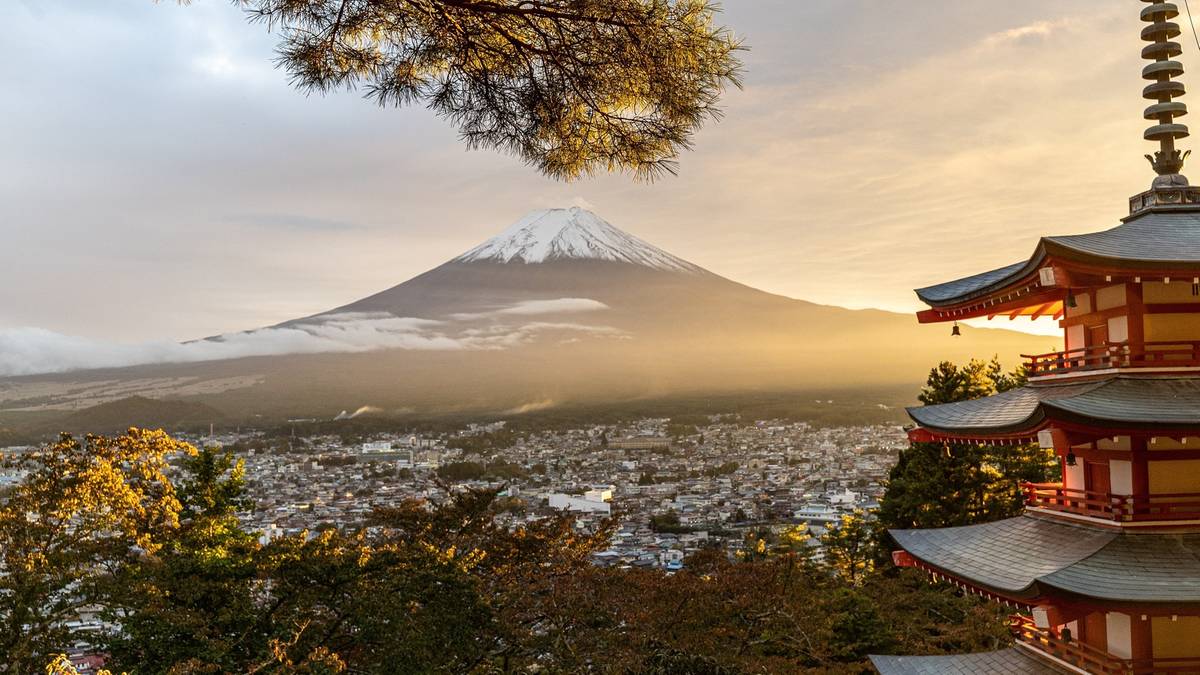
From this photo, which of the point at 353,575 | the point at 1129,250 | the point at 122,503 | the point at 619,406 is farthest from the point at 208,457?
the point at 619,406

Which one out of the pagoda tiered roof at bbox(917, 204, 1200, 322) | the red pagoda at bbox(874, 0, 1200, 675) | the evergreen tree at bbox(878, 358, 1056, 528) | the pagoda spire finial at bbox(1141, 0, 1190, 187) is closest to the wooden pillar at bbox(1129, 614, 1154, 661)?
the red pagoda at bbox(874, 0, 1200, 675)

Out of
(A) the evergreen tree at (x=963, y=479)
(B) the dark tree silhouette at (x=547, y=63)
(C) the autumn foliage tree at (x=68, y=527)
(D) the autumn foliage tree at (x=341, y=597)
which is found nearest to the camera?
(B) the dark tree silhouette at (x=547, y=63)

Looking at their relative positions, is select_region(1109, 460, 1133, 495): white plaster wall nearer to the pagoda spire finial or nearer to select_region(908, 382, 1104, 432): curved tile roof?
select_region(908, 382, 1104, 432): curved tile roof

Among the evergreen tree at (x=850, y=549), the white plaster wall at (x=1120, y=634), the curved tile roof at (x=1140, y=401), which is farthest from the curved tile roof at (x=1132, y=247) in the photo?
the evergreen tree at (x=850, y=549)

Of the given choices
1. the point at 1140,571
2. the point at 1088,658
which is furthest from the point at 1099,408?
the point at 1088,658

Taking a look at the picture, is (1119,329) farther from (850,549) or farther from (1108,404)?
(850,549)

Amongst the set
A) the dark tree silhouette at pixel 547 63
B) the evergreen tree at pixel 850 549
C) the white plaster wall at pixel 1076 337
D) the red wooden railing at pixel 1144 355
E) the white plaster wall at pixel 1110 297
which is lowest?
the evergreen tree at pixel 850 549

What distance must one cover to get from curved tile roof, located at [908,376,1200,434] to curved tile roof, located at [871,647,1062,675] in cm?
196

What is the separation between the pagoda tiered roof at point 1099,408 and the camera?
6.10 meters

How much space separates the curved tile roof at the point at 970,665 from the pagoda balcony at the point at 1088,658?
0.14 metres

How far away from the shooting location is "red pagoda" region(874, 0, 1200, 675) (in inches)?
242

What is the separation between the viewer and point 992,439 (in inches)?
293

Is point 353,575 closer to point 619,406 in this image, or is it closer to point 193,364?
point 619,406

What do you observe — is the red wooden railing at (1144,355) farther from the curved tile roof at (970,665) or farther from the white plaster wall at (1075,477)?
the curved tile roof at (970,665)
